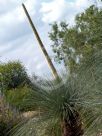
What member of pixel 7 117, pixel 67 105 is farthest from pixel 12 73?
pixel 67 105

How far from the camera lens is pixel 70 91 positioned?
322 inches

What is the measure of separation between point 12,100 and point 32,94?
761cm

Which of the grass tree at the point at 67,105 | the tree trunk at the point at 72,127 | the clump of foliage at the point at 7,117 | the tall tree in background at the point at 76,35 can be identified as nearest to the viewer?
the grass tree at the point at 67,105

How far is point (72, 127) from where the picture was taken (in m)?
8.12

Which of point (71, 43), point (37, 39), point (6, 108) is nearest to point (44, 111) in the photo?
point (6, 108)

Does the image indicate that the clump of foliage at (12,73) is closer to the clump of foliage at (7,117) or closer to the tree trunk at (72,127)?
the clump of foliage at (7,117)

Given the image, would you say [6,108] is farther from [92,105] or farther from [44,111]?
[92,105]

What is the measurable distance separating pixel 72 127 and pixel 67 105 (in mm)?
337

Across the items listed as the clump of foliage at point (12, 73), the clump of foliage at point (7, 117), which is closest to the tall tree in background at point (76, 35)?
the clump of foliage at point (12, 73)

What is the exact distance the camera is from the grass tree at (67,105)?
7.76 metres

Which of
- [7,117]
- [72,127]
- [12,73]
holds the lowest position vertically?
[72,127]

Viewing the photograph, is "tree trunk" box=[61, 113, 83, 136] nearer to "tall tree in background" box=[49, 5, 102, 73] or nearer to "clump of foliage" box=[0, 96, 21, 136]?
"clump of foliage" box=[0, 96, 21, 136]

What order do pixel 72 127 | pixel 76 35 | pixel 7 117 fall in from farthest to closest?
pixel 76 35 → pixel 7 117 → pixel 72 127

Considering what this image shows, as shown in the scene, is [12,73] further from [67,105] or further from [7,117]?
[67,105]
